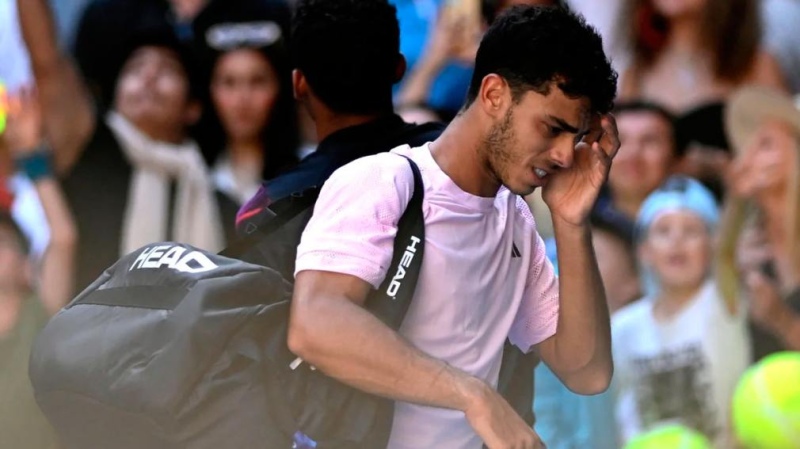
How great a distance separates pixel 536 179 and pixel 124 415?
0.83 meters

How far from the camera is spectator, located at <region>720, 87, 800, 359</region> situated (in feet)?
20.0

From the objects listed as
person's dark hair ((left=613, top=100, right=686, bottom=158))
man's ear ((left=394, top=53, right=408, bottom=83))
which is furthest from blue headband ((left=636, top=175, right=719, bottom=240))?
man's ear ((left=394, top=53, right=408, bottom=83))

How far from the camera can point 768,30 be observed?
6230 millimetres

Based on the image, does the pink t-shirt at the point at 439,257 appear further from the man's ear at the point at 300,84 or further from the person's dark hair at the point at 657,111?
the person's dark hair at the point at 657,111

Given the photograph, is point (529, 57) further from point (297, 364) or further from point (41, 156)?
point (41, 156)

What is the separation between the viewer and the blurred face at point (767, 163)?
20.2 feet

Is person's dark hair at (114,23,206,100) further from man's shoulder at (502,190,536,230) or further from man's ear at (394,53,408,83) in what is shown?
man's shoulder at (502,190,536,230)

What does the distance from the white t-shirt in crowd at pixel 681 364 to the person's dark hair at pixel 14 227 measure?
2.31 metres

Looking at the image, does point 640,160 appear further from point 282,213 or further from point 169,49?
point 282,213

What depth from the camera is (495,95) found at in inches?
108

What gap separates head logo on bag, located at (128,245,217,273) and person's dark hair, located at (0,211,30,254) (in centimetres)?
310

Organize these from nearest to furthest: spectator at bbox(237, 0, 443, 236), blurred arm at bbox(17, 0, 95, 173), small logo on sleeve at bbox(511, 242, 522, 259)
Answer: small logo on sleeve at bbox(511, 242, 522, 259) < spectator at bbox(237, 0, 443, 236) < blurred arm at bbox(17, 0, 95, 173)

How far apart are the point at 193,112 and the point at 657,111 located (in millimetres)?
1862

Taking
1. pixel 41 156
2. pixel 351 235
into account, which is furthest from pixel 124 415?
pixel 41 156
